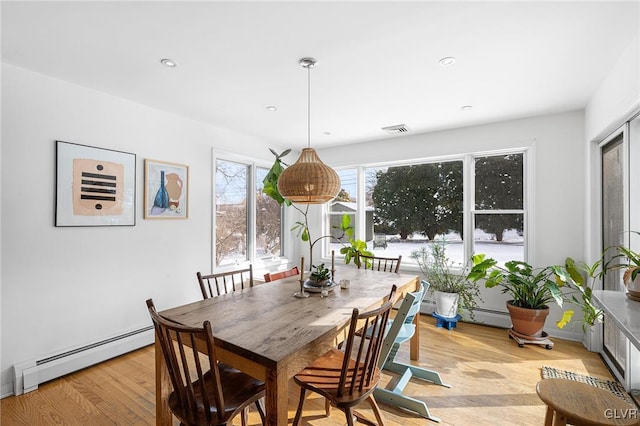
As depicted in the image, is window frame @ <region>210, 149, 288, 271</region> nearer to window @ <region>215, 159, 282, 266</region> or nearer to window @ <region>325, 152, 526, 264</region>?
window @ <region>215, 159, 282, 266</region>

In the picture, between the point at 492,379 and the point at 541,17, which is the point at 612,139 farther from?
the point at 492,379

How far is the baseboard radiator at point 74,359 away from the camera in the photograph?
7.95ft

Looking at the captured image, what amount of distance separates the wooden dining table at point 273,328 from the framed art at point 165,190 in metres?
1.61

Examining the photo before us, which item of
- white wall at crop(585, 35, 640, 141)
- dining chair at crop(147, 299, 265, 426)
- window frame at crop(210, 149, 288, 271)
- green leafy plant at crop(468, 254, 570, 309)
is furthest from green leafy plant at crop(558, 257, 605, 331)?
window frame at crop(210, 149, 288, 271)

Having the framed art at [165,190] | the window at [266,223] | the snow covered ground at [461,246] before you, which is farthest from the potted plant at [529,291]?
the framed art at [165,190]

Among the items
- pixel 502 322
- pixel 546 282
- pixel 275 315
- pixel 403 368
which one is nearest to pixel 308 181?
pixel 275 315

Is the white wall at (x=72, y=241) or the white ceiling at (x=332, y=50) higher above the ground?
the white ceiling at (x=332, y=50)

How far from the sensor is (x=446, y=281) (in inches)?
154

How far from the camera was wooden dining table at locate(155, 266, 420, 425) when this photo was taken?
138 centimetres

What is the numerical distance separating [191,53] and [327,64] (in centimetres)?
102

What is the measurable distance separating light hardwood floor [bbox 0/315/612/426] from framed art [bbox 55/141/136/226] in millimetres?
1372

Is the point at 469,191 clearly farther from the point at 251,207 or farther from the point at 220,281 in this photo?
the point at 220,281

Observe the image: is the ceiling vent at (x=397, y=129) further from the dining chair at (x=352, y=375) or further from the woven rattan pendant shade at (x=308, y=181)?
the dining chair at (x=352, y=375)

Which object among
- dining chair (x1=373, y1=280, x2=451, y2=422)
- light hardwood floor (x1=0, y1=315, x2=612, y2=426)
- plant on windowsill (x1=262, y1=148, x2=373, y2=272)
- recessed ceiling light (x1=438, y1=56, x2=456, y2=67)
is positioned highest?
recessed ceiling light (x1=438, y1=56, x2=456, y2=67)
